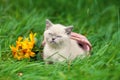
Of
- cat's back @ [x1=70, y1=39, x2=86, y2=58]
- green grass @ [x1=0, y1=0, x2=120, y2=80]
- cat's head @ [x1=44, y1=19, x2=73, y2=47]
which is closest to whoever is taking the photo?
green grass @ [x1=0, y1=0, x2=120, y2=80]

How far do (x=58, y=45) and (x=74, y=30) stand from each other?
147cm

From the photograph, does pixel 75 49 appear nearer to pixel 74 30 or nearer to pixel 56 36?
pixel 56 36

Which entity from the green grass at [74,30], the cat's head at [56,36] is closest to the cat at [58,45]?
the cat's head at [56,36]

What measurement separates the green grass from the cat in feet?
0.55

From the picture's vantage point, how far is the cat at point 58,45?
6.45m

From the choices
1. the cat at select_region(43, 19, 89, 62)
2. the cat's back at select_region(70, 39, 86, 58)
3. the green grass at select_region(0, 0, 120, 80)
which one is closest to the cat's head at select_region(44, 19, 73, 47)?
the cat at select_region(43, 19, 89, 62)

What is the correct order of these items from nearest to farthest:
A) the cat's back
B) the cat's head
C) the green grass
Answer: the green grass < the cat's head < the cat's back

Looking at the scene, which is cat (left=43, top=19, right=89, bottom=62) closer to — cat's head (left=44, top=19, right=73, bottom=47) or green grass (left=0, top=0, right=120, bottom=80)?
cat's head (left=44, top=19, right=73, bottom=47)

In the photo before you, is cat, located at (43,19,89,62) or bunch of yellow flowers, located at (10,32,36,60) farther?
bunch of yellow flowers, located at (10,32,36,60)

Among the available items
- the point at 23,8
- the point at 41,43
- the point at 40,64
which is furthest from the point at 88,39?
the point at 23,8

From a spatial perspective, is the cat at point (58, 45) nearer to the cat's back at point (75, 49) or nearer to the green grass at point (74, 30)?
the cat's back at point (75, 49)

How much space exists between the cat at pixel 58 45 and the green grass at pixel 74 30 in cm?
17

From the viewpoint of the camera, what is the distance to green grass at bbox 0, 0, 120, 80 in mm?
5909

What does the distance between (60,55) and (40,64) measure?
302mm
